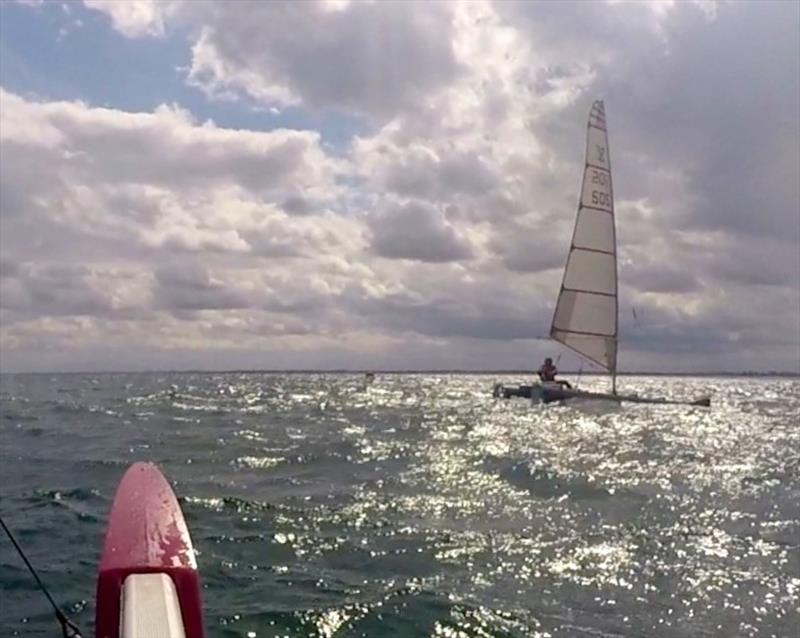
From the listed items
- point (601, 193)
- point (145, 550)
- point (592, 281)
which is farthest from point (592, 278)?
point (145, 550)

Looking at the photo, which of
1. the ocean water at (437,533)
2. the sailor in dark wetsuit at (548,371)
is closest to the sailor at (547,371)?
the sailor in dark wetsuit at (548,371)

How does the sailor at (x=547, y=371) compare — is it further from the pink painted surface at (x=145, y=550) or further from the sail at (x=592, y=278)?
the pink painted surface at (x=145, y=550)

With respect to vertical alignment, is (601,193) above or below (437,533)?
above

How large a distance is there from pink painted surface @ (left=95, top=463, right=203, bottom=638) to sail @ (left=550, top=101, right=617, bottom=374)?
37638mm

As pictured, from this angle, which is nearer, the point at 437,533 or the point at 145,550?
the point at 145,550

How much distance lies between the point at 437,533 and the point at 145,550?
19.5 feet

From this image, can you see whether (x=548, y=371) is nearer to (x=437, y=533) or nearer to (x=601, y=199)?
(x=601, y=199)

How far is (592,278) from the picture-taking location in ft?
145

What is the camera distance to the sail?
144 feet

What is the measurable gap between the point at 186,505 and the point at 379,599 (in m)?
5.28

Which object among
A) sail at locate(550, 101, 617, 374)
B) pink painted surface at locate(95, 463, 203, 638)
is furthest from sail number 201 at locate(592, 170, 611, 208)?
pink painted surface at locate(95, 463, 203, 638)

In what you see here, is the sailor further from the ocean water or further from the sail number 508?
the ocean water

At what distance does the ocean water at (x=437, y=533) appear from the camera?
823cm

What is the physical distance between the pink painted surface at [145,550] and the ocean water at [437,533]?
1.19m
